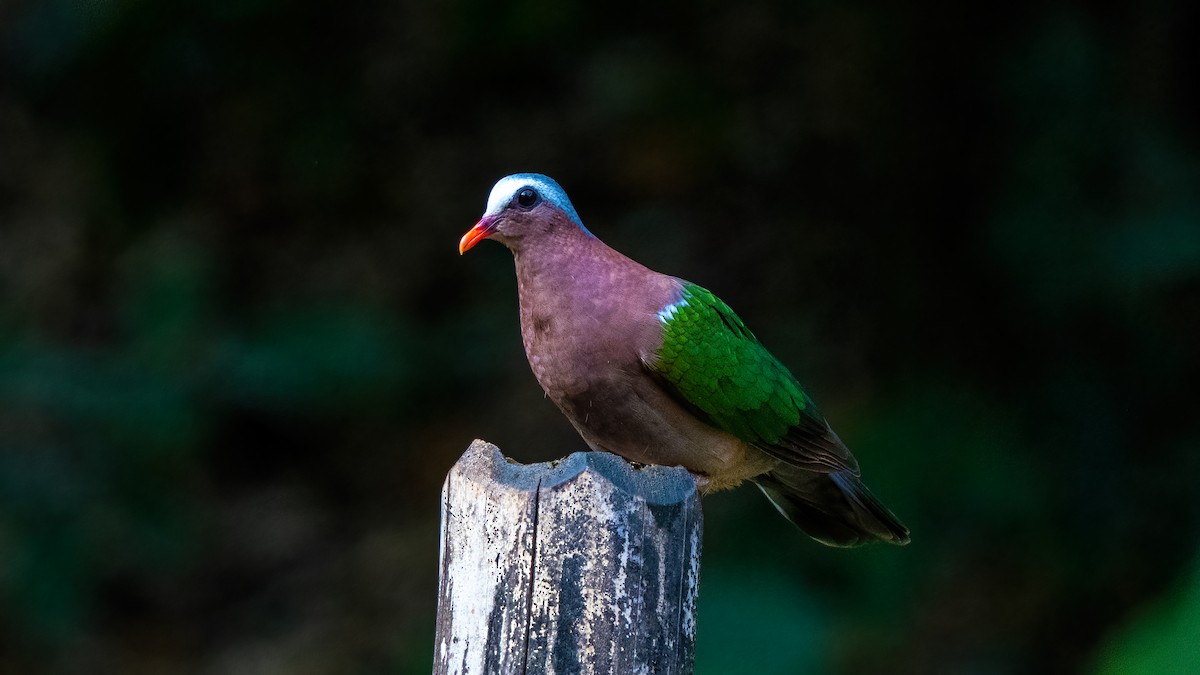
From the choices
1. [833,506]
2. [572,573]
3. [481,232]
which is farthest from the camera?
[833,506]

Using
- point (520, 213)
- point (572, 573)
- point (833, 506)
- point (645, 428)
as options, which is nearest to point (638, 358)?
point (645, 428)

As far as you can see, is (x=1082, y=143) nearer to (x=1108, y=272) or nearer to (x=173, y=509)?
(x=1108, y=272)

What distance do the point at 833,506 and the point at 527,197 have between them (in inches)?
50.0

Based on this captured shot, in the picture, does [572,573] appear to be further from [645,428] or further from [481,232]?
[481,232]

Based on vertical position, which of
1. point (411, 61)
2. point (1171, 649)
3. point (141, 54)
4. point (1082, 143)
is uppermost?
point (411, 61)

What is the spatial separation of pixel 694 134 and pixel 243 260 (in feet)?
6.99

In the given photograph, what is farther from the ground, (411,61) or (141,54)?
(411,61)

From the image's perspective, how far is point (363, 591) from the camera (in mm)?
6203

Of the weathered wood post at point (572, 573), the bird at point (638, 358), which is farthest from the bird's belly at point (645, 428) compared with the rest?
the weathered wood post at point (572, 573)

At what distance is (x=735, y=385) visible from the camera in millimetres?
3396

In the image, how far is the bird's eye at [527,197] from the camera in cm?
338

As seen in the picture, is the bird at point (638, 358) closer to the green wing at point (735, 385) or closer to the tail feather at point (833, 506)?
the green wing at point (735, 385)

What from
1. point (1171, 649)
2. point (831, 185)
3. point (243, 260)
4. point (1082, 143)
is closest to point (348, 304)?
point (243, 260)

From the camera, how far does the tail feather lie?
12.4 feet
